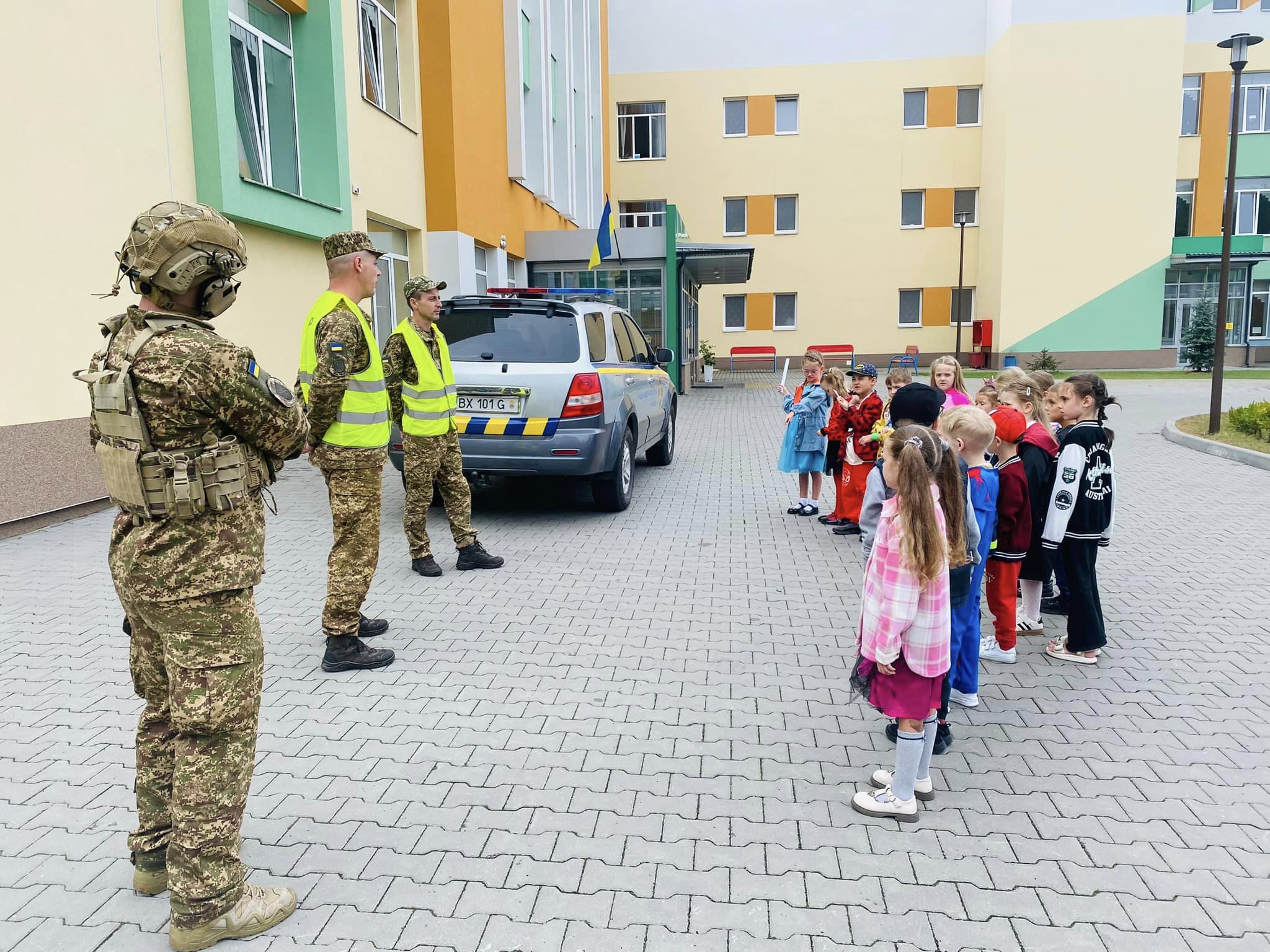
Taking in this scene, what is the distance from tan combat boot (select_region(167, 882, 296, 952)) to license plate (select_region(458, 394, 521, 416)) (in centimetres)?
538

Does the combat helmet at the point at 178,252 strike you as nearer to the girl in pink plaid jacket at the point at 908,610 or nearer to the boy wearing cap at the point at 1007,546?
the girl in pink plaid jacket at the point at 908,610

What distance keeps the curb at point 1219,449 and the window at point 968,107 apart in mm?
24271

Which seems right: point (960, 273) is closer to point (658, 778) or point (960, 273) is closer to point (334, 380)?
point (334, 380)

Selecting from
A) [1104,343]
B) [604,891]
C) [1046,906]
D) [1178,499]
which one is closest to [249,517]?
[604,891]

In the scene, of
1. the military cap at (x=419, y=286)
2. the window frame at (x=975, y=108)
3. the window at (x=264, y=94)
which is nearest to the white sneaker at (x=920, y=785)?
the military cap at (x=419, y=286)

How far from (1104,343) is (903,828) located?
Result: 35340 mm

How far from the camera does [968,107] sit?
117 feet

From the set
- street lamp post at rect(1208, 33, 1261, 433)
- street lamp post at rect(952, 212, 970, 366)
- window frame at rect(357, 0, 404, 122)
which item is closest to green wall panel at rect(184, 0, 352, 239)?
window frame at rect(357, 0, 404, 122)

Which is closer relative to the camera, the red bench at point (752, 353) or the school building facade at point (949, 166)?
the school building facade at point (949, 166)

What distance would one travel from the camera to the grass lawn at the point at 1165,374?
29250mm

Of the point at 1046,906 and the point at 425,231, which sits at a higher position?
the point at 425,231

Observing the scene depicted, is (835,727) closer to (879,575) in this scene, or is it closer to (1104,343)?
(879,575)

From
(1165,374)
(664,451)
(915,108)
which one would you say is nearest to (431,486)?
(664,451)

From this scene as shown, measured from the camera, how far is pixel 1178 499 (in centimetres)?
970
